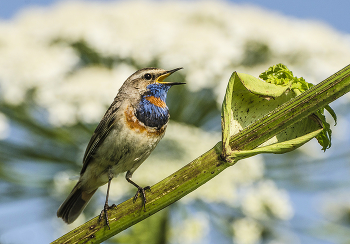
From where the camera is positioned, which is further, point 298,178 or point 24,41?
point 24,41

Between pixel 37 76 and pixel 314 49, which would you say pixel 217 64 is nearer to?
pixel 314 49

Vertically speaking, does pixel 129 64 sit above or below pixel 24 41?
below

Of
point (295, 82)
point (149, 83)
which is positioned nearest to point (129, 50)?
point (149, 83)

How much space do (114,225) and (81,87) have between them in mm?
2887

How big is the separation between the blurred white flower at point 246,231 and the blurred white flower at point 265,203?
0.25ft

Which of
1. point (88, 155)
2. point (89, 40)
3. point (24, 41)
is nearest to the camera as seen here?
point (88, 155)

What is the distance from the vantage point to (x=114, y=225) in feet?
4.11

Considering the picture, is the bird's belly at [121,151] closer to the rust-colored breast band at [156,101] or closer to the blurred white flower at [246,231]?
the rust-colored breast band at [156,101]

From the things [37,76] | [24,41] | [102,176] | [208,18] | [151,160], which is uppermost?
[24,41]

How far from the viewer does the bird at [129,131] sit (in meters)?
2.42

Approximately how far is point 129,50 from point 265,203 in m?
1.85

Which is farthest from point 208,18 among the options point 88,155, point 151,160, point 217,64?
point 88,155

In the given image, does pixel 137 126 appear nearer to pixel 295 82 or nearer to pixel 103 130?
pixel 103 130

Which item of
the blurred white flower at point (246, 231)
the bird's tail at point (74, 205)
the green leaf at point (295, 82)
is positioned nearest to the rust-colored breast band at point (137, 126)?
the bird's tail at point (74, 205)
